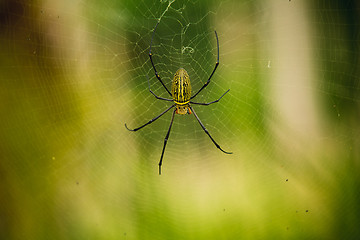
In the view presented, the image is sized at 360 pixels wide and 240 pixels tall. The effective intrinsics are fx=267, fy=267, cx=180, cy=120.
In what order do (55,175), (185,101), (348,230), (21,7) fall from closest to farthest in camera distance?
1. (21,7)
2. (185,101)
3. (55,175)
4. (348,230)

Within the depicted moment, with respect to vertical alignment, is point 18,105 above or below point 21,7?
below

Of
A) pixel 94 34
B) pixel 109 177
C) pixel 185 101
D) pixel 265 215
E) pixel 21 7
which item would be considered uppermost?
pixel 21 7

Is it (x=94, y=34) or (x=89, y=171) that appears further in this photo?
(x=89, y=171)

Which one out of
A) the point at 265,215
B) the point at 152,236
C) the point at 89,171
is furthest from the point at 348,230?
the point at 89,171

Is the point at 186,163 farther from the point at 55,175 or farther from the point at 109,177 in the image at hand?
the point at 55,175
